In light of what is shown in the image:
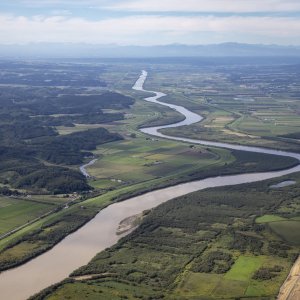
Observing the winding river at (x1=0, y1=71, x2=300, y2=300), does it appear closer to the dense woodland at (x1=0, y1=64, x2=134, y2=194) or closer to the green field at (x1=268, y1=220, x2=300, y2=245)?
the dense woodland at (x1=0, y1=64, x2=134, y2=194)

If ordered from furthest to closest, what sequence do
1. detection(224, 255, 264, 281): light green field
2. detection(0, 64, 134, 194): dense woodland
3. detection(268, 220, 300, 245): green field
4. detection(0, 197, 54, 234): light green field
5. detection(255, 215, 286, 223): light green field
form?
detection(0, 64, 134, 194): dense woodland → detection(255, 215, 286, 223): light green field → detection(0, 197, 54, 234): light green field → detection(268, 220, 300, 245): green field → detection(224, 255, 264, 281): light green field

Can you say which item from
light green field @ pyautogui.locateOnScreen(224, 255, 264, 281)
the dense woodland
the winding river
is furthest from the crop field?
the dense woodland

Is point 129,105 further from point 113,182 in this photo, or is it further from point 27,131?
point 113,182

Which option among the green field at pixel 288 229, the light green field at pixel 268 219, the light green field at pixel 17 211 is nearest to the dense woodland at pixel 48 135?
the light green field at pixel 17 211

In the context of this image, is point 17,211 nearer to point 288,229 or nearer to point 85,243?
point 85,243

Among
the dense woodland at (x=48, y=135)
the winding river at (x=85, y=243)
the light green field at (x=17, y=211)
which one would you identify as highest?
the dense woodland at (x=48, y=135)

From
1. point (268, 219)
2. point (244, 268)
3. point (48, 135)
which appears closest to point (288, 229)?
point (268, 219)

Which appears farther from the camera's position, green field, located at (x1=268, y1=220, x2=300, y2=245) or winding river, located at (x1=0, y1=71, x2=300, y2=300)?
green field, located at (x1=268, y1=220, x2=300, y2=245)

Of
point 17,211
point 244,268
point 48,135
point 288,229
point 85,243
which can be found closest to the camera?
point 244,268

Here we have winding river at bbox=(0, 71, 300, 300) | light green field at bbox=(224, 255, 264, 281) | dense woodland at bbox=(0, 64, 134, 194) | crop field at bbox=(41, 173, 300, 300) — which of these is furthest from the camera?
dense woodland at bbox=(0, 64, 134, 194)

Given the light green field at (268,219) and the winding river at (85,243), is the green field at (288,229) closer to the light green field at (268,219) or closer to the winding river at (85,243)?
the light green field at (268,219)
